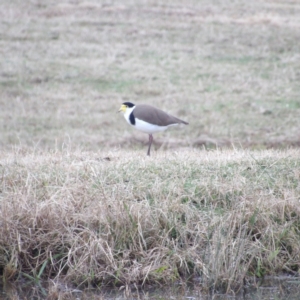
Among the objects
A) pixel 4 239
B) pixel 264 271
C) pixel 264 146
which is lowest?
pixel 264 146

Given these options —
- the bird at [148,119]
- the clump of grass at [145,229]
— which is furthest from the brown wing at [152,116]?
the clump of grass at [145,229]

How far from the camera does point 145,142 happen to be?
14055mm

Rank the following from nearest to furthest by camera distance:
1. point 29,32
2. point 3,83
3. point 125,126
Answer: point 125,126 → point 3,83 → point 29,32

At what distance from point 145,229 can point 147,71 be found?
1360 cm

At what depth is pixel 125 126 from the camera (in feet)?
50.5

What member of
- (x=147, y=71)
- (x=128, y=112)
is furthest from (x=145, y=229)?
(x=147, y=71)

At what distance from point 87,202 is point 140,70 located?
13449mm

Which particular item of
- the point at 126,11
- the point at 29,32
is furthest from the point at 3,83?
the point at 126,11

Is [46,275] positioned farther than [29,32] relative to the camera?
No

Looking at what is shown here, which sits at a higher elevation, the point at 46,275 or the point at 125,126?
the point at 46,275

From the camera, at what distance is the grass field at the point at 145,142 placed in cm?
630

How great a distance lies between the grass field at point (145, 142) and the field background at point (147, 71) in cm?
6

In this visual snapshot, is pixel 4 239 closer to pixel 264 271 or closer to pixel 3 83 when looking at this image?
pixel 264 271

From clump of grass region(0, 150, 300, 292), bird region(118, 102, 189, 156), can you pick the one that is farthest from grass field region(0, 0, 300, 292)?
bird region(118, 102, 189, 156)
